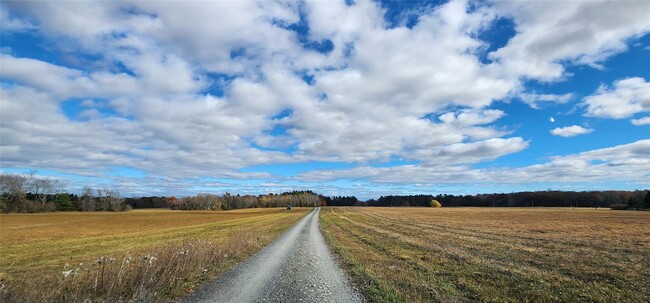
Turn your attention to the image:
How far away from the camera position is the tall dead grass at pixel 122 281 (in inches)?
324

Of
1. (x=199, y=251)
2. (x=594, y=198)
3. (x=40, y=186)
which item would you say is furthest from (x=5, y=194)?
→ (x=594, y=198)

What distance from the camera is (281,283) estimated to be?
1199cm

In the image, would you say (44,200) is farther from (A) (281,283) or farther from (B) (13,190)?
(A) (281,283)

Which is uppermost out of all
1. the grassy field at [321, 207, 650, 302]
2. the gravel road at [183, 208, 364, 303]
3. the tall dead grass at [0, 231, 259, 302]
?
the tall dead grass at [0, 231, 259, 302]

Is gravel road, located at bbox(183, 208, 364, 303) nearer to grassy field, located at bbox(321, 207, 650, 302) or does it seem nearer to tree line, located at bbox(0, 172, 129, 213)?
grassy field, located at bbox(321, 207, 650, 302)

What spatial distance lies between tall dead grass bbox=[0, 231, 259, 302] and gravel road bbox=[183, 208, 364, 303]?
0.91 m

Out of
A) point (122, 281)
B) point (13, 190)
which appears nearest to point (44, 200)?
point (13, 190)

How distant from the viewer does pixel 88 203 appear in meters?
156

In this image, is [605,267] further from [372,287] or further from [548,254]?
[372,287]

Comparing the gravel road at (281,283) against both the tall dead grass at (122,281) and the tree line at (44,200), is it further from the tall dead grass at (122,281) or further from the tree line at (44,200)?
the tree line at (44,200)

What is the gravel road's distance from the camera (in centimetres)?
1004

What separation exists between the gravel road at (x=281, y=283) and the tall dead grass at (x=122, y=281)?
2.98 feet

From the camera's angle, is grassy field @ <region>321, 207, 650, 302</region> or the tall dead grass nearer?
the tall dead grass

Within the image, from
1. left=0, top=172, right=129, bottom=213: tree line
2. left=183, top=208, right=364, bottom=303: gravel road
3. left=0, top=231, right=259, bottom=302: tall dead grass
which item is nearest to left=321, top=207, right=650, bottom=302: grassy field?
left=183, top=208, right=364, bottom=303: gravel road
